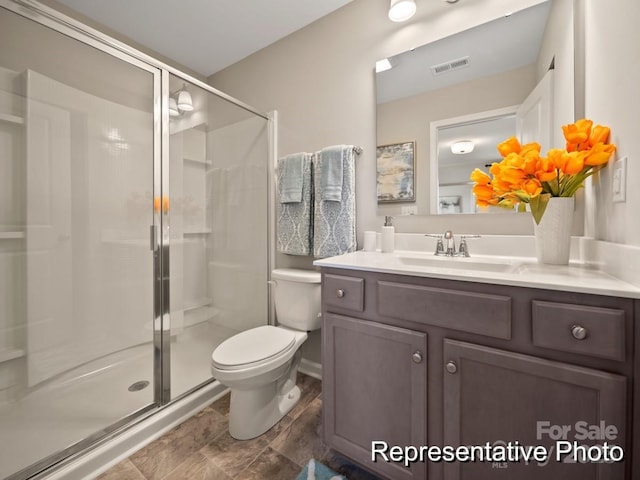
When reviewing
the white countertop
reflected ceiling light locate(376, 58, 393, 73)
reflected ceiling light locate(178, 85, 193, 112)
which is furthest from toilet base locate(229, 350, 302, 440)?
reflected ceiling light locate(376, 58, 393, 73)

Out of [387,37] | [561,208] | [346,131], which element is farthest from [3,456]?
[387,37]

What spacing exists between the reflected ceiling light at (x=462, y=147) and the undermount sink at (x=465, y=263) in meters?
0.54

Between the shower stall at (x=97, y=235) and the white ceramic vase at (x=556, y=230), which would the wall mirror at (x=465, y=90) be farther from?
the shower stall at (x=97, y=235)

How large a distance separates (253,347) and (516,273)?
48.0 inches

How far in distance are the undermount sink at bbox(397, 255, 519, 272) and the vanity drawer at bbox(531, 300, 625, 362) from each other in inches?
12.3

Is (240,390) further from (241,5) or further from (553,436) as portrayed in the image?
(241,5)

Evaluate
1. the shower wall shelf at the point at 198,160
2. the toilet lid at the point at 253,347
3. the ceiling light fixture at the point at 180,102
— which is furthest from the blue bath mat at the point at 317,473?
the ceiling light fixture at the point at 180,102

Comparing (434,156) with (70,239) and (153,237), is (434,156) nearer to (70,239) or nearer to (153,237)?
(153,237)

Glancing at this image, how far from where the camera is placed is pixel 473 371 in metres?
0.83

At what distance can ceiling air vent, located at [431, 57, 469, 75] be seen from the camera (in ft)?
4.39

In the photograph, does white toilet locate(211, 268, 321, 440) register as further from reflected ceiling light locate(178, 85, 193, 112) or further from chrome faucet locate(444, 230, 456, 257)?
reflected ceiling light locate(178, 85, 193, 112)

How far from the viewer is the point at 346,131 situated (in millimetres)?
1720

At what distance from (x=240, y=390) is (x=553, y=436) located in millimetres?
1226

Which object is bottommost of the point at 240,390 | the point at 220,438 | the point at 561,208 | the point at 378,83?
the point at 220,438
